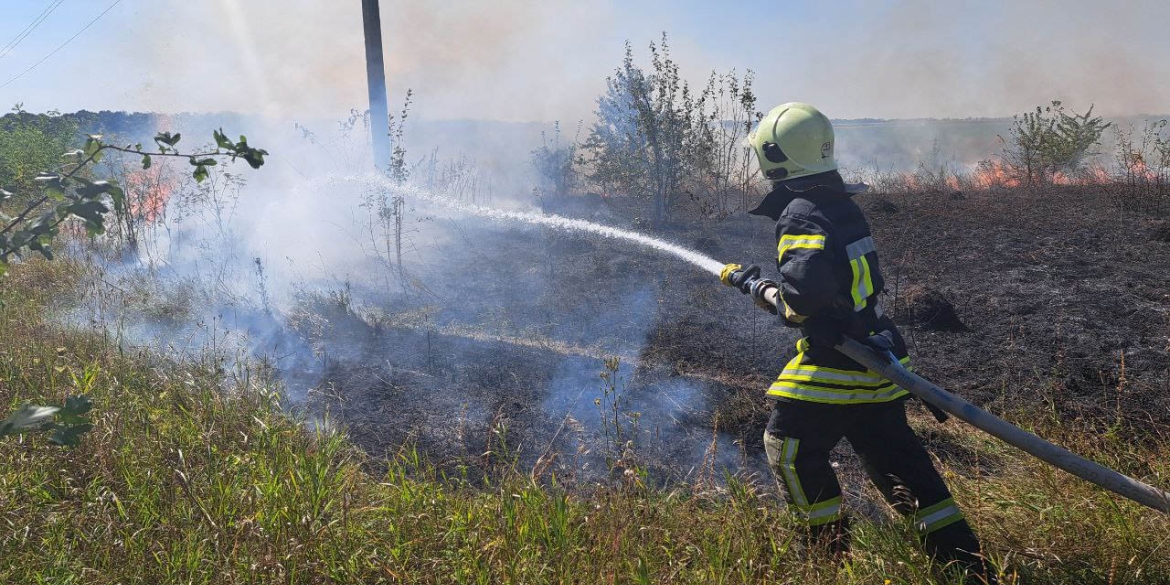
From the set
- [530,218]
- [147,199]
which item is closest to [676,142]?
[530,218]

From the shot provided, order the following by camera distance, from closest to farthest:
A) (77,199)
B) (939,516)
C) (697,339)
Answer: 1. (77,199)
2. (939,516)
3. (697,339)

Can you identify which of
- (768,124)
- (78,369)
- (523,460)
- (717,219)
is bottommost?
(523,460)

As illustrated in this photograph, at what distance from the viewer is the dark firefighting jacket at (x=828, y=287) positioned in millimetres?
2506

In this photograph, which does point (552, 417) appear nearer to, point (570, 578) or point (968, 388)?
point (570, 578)

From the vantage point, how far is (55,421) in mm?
1900

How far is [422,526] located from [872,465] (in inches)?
61.6

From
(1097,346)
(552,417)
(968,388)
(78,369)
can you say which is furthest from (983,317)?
(78,369)

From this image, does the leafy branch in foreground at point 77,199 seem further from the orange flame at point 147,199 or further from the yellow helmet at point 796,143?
the orange flame at point 147,199

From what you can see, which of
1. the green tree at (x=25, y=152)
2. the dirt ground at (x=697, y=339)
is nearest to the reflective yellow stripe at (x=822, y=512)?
the dirt ground at (x=697, y=339)

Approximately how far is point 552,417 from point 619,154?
745 cm

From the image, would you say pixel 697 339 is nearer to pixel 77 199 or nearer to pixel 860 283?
pixel 860 283

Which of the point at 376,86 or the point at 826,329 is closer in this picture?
the point at 826,329

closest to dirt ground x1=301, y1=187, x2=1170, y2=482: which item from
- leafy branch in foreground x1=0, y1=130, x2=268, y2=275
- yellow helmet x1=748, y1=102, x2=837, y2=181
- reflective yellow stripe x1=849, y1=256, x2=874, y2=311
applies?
reflective yellow stripe x1=849, y1=256, x2=874, y2=311

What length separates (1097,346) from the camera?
455cm
